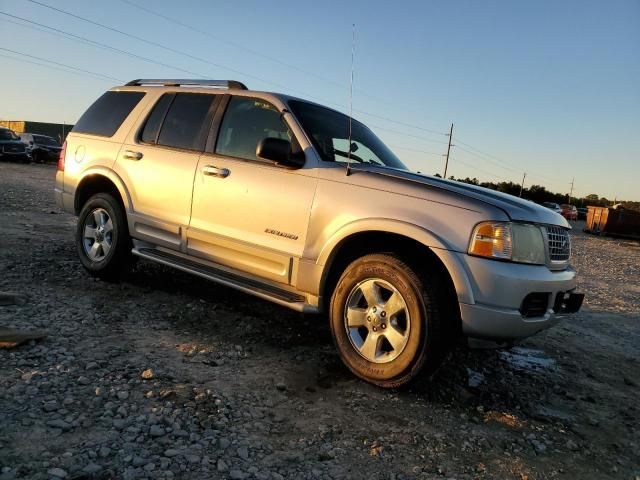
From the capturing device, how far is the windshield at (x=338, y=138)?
4.01 meters

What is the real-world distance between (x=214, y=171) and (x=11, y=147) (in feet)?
80.8

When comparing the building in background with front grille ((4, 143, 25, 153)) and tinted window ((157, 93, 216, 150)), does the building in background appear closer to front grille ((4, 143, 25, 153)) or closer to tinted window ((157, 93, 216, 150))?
front grille ((4, 143, 25, 153))

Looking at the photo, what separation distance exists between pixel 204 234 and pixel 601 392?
3377mm

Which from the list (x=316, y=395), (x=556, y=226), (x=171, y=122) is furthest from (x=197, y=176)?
(x=556, y=226)

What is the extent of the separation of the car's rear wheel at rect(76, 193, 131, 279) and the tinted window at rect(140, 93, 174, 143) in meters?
0.72

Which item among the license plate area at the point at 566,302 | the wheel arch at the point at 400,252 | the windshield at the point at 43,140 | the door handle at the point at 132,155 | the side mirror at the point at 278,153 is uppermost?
the windshield at the point at 43,140

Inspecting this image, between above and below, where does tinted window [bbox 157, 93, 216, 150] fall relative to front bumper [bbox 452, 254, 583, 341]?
above

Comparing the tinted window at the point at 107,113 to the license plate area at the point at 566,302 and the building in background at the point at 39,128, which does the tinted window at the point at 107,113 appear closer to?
the license plate area at the point at 566,302

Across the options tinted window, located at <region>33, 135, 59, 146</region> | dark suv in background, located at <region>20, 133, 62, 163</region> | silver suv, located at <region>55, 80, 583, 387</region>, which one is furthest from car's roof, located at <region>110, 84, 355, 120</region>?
tinted window, located at <region>33, 135, 59, 146</region>

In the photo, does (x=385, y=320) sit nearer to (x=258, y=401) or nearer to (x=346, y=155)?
(x=258, y=401)

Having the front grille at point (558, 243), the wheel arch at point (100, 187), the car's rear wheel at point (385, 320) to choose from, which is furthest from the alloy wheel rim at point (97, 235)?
the front grille at point (558, 243)

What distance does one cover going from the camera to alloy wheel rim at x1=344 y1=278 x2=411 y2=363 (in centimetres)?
322

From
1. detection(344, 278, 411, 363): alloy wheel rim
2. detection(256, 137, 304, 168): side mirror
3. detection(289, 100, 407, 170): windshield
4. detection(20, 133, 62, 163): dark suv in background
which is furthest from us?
detection(20, 133, 62, 163): dark suv in background

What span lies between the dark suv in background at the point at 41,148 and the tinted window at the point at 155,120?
25335 mm
